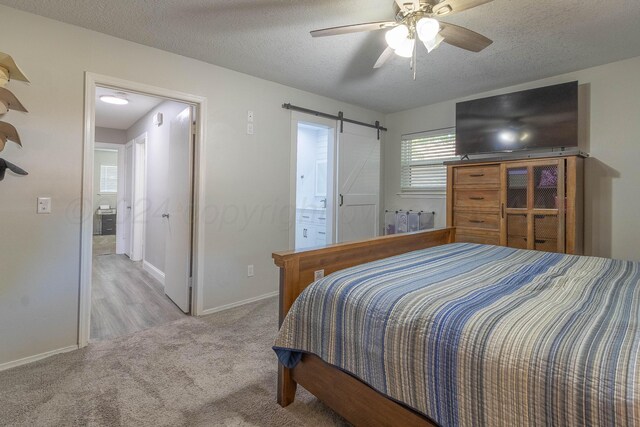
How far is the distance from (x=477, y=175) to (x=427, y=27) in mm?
2172

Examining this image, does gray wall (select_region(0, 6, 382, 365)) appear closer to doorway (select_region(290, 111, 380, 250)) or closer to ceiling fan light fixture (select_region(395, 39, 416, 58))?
doorway (select_region(290, 111, 380, 250))

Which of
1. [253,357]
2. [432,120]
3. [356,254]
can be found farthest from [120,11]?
[432,120]

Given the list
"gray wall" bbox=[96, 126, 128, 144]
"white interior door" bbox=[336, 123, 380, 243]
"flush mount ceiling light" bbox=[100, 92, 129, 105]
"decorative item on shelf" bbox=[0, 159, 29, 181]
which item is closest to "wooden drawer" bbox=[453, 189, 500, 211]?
"white interior door" bbox=[336, 123, 380, 243]

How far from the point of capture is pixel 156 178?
427 centimetres

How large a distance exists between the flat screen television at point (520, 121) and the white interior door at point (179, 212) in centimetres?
304

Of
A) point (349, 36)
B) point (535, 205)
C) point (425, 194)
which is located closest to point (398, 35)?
point (349, 36)

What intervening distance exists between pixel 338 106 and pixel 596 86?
2676mm

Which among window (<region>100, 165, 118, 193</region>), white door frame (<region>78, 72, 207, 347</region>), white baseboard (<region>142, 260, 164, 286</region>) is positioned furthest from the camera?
window (<region>100, 165, 118, 193</region>)

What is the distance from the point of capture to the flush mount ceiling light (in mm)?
3729

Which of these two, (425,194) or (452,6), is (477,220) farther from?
(452,6)

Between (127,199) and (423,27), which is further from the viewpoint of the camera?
(127,199)

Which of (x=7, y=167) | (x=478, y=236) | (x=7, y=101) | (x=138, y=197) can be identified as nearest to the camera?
(x=7, y=101)

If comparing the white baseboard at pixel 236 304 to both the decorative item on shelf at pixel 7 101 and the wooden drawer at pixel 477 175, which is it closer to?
the decorative item on shelf at pixel 7 101

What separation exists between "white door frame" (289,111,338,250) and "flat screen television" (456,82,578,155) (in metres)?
1.54
